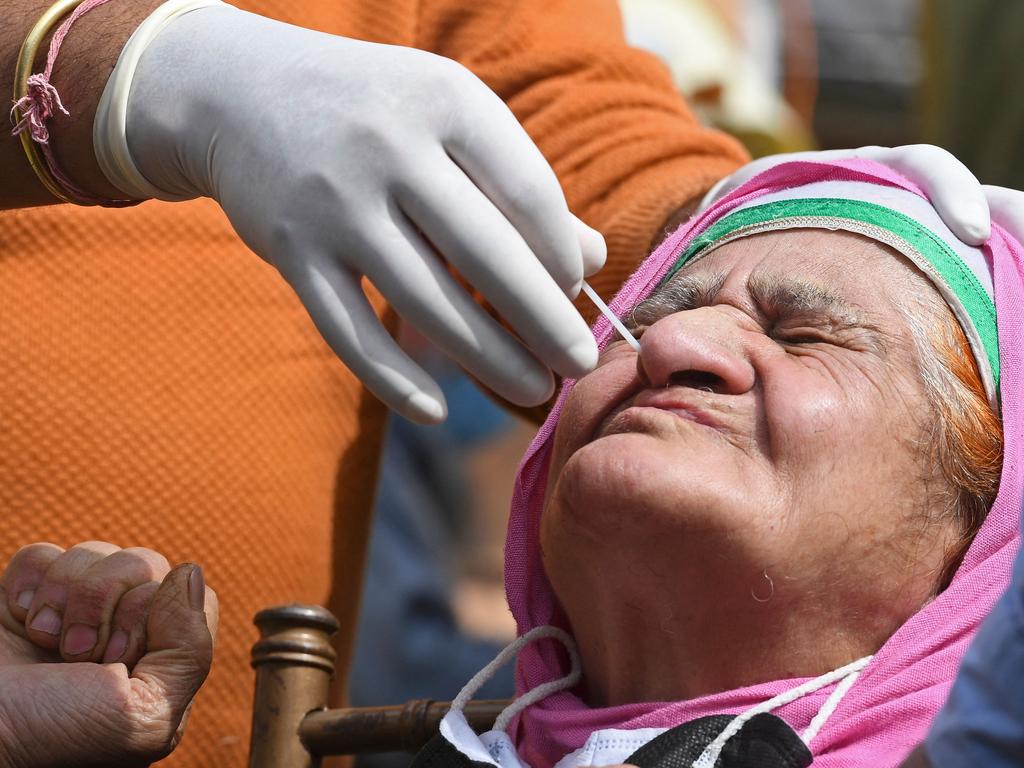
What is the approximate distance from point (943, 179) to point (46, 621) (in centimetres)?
121

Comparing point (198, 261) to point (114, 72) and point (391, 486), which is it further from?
point (391, 486)

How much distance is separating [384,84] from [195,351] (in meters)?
0.74

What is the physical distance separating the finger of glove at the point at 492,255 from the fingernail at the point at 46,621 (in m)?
0.64

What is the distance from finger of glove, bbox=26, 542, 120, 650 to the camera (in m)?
1.58

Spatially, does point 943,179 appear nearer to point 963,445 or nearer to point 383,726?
point 963,445

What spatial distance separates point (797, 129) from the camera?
4.40 metres

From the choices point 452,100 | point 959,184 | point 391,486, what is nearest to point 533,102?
point 959,184

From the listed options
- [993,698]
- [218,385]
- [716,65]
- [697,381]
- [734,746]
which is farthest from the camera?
[716,65]

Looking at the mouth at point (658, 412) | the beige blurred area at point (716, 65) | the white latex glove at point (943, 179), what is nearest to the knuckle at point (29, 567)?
the mouth at point (658, 412)

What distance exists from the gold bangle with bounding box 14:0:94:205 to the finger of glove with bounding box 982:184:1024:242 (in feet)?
3.78

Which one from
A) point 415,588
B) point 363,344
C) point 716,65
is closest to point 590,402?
point 363,344

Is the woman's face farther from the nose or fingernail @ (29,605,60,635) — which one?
fingernail @ (29,605,60,635)

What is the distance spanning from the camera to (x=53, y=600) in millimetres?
1575

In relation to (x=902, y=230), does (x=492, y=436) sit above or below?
below
